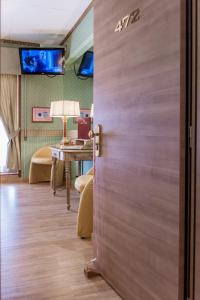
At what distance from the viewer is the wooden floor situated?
209 centimetres

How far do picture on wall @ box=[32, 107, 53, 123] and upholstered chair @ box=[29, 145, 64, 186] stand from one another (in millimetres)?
571

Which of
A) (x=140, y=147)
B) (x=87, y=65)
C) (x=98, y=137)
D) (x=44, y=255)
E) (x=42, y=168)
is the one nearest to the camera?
(x=140, y=147)

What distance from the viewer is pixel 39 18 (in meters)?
5.16

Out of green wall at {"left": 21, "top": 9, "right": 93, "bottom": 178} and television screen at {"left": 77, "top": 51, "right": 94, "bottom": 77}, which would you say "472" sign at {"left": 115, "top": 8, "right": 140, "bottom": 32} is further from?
green wall at {"left": 21, "top": 9, "right": 93, "bottom": 178}

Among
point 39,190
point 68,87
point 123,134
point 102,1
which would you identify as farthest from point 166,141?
point 68,87

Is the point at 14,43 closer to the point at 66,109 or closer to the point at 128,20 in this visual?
the point at 66,109

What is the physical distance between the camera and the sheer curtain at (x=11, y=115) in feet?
21.3

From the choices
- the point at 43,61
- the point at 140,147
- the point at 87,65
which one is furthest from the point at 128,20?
the point at 43,61

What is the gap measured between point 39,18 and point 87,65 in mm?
1172

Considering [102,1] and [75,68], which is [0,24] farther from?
[102,1]

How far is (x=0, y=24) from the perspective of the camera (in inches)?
216

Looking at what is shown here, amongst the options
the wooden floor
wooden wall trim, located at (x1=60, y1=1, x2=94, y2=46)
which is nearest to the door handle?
the wooden floor

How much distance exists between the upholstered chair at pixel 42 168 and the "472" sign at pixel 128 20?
4451mm

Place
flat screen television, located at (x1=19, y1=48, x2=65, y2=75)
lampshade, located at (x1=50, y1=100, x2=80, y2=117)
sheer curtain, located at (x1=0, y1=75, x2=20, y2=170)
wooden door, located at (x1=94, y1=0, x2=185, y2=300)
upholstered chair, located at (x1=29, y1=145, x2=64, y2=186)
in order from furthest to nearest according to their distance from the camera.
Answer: sheer curtain, located at (x1=0, y1=75, x2=20, y2=170)
upholstered chair, located at (x1=29, y1=145, x2=64, y2=186)
flat screen television, located at (x1=19, y1=48, x2=65, y2=75)
lampshade, located at (x1=50, y1=100, x2=80, y2=117)
wooden door, located at (x1=94, y1=0, x2=185, y2=300)
